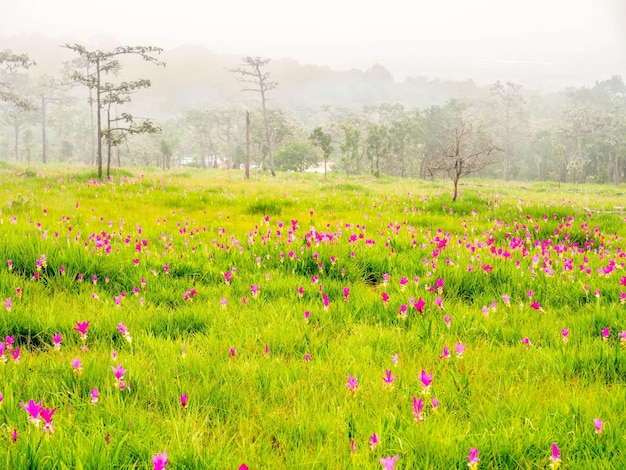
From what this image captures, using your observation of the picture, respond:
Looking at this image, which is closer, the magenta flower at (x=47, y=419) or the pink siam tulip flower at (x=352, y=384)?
the magenta flower at (x=47, y=419)

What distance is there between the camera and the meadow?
1866 millimetres

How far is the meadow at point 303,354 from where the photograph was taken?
187 cm

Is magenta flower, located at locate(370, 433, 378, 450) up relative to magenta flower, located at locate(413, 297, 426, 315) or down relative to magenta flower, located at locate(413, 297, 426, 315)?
down

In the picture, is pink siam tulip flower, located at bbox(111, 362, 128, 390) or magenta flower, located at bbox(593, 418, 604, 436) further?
pink siam tulip flower, located at bbox(111, 362, 128, 390)

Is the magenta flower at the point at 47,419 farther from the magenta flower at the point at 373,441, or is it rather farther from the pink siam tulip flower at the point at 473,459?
the pink siam tulip flower at the point at 473,459

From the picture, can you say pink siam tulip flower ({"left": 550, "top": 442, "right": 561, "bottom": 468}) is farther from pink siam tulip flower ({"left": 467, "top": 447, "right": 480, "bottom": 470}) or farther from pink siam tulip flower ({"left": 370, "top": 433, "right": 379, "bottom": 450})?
pink siam tulip flower ({"left": 370, "top": 433, "right": 379, "bottom": 450})

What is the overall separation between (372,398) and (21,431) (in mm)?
1732

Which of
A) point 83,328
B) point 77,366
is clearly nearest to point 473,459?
point 77,366

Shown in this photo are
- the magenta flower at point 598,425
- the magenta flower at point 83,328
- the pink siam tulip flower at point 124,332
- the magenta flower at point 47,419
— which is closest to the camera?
the magenta flower at point 47,419

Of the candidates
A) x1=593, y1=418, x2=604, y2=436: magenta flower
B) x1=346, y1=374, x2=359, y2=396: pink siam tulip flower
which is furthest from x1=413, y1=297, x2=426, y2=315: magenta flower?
x1=593, y1=418, x2=604, y2=436: magenta flower

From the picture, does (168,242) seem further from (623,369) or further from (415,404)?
(623,369)

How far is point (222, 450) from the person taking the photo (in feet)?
6.04

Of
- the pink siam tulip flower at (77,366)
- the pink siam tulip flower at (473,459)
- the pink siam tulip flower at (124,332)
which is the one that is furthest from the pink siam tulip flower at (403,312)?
the pink siam tulip flower at (77,366)

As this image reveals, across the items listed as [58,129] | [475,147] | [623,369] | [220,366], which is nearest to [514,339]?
[623,369]
